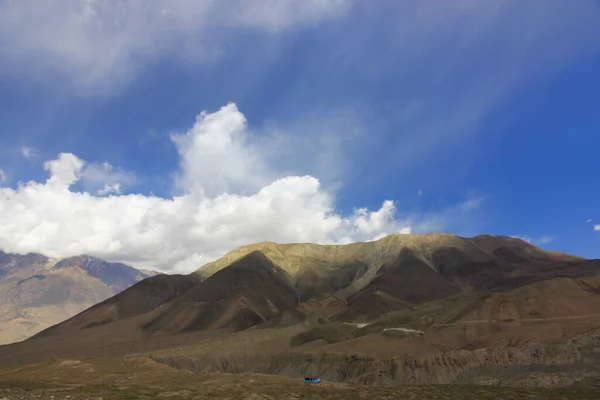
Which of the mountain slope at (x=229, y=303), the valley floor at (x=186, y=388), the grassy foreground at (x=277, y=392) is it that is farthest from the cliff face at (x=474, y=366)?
the mountain slope at (x=229, y=303)

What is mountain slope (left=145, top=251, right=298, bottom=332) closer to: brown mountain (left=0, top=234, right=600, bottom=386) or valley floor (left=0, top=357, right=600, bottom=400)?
brown mountain (left=0, top=234, right=600, bottom=386)

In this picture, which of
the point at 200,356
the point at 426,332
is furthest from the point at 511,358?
the point at 200,356

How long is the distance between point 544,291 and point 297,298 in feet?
361

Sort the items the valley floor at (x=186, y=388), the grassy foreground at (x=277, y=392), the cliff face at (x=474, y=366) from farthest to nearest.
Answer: the cliff face at (x=474, y=366) → the valley floor at (x=186, y=388) → the grassy foreground at (x=277, y=392)

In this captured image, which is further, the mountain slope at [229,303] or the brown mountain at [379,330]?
the mountain slope at [229,303]

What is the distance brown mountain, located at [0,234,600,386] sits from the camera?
7531 cm

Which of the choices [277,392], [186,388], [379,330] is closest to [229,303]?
[379,330]

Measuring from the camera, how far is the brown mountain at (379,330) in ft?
247

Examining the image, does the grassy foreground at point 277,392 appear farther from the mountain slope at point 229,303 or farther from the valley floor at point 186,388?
the mountain slope at point 229,303

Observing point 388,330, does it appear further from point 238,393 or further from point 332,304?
point 332,304

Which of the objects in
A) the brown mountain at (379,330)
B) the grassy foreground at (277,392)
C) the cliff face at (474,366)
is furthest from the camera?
the brown mountain at (379,330)

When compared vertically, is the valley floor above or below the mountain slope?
below

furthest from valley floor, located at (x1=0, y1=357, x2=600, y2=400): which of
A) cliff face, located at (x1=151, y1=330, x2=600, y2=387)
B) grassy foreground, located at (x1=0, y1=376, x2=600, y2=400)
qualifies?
cliff face, located at (x1=151, y1=330, x2=600, y2=387)

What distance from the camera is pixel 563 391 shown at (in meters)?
52.1
